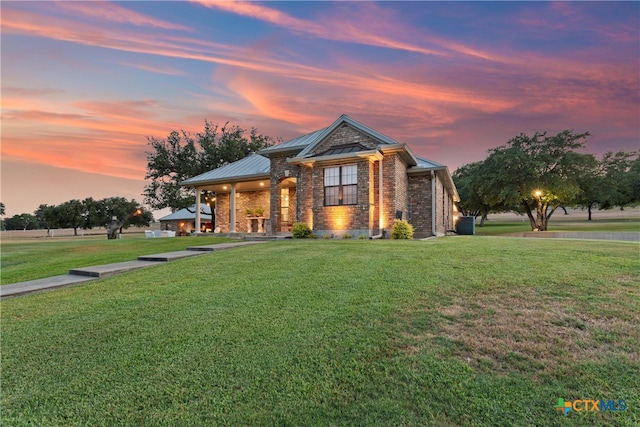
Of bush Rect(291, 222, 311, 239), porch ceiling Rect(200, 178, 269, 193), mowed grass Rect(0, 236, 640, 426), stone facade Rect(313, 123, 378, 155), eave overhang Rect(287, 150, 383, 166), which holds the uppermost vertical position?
stone facade Rect(313, 123, 378, 155)

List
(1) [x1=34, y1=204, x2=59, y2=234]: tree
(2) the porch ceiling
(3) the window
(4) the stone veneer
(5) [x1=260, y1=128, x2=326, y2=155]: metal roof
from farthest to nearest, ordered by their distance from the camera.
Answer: (1) [x1=34, y1=204, x2=59, y2=234]: tree → (4) the stone veneer → (2) the porch ceiling → (5) [x1=260, y1=128, x2=326, y2=155]: metal roof → (3) the window

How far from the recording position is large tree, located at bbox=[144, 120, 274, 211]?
90.2 feet

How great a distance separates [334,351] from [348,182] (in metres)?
10.7

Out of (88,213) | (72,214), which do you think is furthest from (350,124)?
(72,214)

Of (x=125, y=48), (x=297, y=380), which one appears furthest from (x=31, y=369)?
(x=125, y=48)

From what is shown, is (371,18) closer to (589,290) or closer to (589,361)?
(589,290)

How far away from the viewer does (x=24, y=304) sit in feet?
15.5

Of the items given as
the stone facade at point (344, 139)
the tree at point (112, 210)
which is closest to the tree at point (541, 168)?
the stone facade at point (344, 139)

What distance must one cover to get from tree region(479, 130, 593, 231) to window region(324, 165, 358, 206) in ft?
54.4

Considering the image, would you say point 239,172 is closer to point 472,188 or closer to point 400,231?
point 400,231

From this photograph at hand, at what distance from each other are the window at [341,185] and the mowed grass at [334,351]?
807 cm

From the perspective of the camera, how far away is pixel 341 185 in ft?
43.2

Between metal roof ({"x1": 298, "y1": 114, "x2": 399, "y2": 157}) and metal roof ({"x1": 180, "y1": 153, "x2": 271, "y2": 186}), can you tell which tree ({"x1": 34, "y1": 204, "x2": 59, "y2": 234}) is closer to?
metal roof ({"x1": 180, "y1": 153, "x2": 271, "y2": 186})

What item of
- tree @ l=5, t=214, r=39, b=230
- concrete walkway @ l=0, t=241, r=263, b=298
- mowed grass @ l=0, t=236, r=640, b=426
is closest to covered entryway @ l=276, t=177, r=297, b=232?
concrete walkway @ l=0, t=241, r=263, b=298
